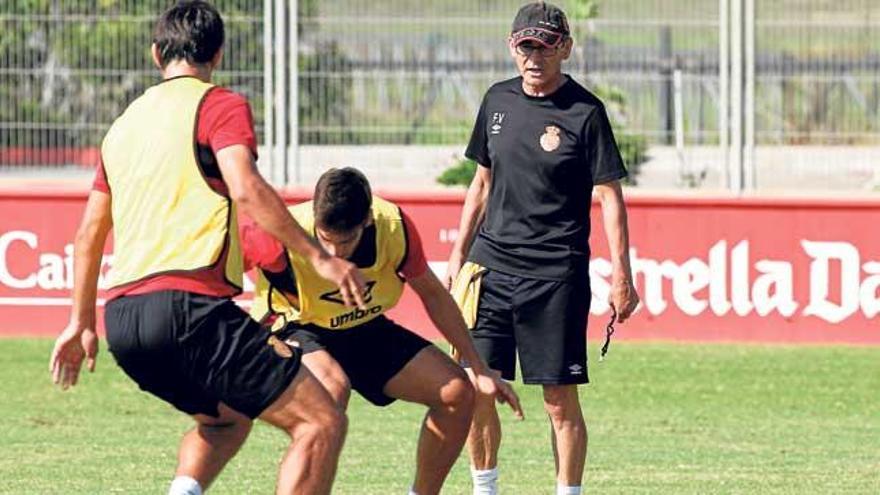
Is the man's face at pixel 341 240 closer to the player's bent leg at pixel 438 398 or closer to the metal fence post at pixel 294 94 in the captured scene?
the player's bent leg at pixel 438 398

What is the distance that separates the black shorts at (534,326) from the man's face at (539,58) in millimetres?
831

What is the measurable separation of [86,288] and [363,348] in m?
1.54

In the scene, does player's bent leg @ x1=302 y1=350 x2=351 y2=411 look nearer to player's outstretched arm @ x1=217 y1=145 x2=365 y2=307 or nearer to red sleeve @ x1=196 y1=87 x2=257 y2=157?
player's outstretched arm @ x1=217 y1=145 x2=365 y2=307

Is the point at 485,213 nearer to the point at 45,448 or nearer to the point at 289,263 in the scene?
the point at 289,263

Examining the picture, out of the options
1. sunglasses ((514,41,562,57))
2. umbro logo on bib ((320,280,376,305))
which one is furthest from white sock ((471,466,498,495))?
sunglasses ((514,41,562,57))

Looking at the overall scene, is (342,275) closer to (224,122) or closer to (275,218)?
(275,218)

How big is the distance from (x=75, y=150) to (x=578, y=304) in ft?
31.2

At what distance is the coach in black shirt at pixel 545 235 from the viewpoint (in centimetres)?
906

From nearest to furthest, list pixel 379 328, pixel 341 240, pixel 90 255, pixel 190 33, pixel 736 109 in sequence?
pixel 190 33
pixel 90 255
pixel 341 240
pixel 379 328
pixel 736 109

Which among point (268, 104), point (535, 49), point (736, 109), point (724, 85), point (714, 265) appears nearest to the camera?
point (535, 49)

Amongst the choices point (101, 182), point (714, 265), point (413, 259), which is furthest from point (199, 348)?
point (714, 265)

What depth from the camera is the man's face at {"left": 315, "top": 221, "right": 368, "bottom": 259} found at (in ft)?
26.2

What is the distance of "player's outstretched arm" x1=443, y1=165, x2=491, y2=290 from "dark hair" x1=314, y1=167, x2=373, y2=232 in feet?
5.09

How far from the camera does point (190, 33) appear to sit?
23.3 feet
